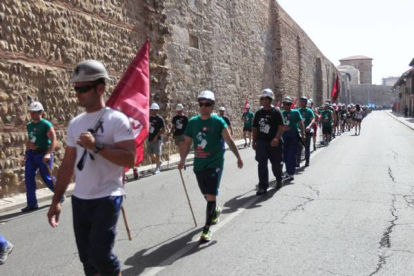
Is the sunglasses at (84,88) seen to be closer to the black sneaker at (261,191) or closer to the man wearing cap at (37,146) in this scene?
the man wearing cap at (37,146)

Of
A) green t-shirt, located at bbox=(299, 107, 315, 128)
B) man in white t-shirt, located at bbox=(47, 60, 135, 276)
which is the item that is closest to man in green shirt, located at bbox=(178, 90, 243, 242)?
man in white t-shirt, located at bbox=(47, 60, 135, 276)

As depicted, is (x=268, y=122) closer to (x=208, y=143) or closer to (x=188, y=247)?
(x=208, y=143)

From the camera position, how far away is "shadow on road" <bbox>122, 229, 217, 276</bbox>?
425 cm

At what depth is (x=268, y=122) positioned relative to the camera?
25.9ft

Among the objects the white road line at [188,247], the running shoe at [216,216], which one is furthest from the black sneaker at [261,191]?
the running shoe at [216,216]

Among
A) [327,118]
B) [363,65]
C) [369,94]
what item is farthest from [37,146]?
[363,65]

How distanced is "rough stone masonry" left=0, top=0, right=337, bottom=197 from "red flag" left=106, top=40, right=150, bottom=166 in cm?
586

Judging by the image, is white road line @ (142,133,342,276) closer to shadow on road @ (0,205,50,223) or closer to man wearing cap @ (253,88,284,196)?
man wearing cap @ (253,88,284,196)

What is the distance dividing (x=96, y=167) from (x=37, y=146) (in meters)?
4.75

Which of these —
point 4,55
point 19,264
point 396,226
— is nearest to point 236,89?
point 4,55

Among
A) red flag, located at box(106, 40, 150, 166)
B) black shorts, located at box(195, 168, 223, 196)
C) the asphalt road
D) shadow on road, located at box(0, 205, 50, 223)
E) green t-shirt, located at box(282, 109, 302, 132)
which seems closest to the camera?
red flag, located at box(106, 40, 150, 166)

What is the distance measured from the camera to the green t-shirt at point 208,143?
532 centimetres

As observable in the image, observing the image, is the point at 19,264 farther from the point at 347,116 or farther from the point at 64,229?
the point at 347,116

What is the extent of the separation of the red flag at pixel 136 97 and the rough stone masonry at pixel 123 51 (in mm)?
5863
